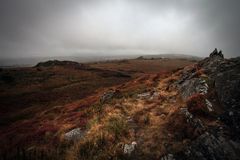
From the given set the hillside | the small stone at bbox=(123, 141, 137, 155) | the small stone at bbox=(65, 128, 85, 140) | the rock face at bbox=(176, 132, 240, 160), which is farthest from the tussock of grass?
the rock face at bbox=(176, 132, 240, 160)

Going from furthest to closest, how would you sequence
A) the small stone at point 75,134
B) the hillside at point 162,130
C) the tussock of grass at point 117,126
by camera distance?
the small stone at point 75,134 → the tussock of grass at point 117,126 → the hillside at point 162,130

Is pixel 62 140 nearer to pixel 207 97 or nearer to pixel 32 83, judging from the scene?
pixel 207 97

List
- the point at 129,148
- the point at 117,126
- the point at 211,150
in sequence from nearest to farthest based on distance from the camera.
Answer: the point at 211,150, the point at 129,148, the point at 117,126

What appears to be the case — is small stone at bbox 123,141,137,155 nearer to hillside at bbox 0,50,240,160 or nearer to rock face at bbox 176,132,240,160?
hillside at bbox 0,50,240,160

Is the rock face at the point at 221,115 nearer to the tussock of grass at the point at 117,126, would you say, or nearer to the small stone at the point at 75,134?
the tussock of grass at the point at 117,126

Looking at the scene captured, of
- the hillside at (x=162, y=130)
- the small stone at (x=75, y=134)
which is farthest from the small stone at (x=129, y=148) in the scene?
the small stone at (x=75, y=134)

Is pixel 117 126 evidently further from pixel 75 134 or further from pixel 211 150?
pixel 211 150

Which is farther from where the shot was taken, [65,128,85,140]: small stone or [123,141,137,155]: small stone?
[65,128,85,140]: small stone

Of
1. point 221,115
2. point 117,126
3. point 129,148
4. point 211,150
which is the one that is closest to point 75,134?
point 117,126

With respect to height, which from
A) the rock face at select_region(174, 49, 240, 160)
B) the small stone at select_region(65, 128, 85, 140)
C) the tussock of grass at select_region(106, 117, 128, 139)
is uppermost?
the rock face at select_region(174, 49, 240, 160)

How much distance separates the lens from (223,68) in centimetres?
2089

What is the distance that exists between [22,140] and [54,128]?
3.20m

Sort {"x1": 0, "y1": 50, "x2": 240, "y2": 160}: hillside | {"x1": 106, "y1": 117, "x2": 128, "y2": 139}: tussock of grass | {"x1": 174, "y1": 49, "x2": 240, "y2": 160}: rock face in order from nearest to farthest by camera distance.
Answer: {"x1": 174, "y1": 49, "x2": 240, "y2": 160}: rock face < {"x1": 0, "y1": 50, "x2": 240, "y2": 160}: hillside < {"x1": 106, "y1": 117, "x2": 128, "y2": 139}: tussock of grass

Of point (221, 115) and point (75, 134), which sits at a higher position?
point (221, 115)
